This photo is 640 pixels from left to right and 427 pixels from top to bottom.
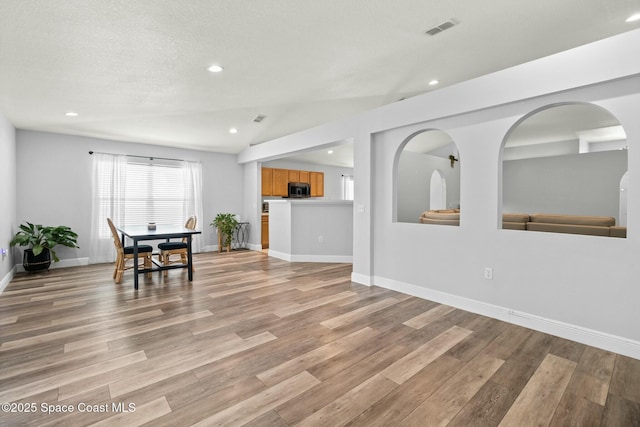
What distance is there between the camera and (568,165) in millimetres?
6441

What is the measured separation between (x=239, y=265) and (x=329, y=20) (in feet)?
14.1

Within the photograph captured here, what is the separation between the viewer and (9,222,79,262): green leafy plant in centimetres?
466

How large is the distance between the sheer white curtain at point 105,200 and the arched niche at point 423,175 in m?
5.53

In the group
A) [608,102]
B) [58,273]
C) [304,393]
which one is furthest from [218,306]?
[608,102]

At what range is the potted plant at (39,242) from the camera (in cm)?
468

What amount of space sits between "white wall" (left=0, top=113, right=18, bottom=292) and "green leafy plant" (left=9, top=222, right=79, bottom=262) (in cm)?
13

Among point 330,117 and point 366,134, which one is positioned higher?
point 330,117

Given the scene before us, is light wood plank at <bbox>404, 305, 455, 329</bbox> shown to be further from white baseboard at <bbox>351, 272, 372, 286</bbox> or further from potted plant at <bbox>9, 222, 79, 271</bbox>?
potted plant at <bbox>9, 222, 79, 271</bbox>

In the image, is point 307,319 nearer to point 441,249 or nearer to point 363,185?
point 441,249

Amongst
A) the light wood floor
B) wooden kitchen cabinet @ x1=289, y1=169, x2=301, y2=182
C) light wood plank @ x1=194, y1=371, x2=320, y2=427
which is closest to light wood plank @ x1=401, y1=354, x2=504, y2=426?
the light wood floor

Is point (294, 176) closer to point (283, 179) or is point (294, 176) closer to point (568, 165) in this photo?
point (283, 179)

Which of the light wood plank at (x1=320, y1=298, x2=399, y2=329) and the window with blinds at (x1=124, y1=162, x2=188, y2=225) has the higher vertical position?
the window with blinds at (x1=124, y1=162, x2=188, y2=225)

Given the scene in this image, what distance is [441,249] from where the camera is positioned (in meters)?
3.48

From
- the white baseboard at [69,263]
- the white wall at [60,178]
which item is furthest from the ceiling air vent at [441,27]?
the white baseboard at [69,263]
